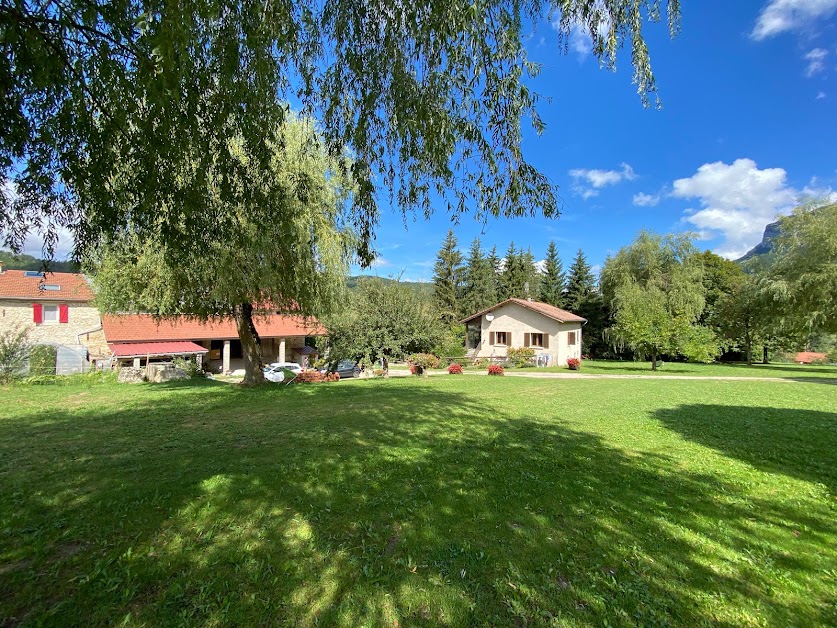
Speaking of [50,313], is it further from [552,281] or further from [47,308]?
[552,281]

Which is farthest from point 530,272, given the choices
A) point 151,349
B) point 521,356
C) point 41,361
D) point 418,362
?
point 41,361

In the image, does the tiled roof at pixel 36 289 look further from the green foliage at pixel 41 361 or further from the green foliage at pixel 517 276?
the green foliage at pixel 517 276

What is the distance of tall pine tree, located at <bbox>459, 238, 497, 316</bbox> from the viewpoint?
49938 millimetres

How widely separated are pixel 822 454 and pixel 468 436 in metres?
5.36

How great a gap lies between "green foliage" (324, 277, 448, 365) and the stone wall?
1767 centimetres

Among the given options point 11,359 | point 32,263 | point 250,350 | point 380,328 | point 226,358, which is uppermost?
point 32,263

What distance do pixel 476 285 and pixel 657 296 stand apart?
22.3 metres

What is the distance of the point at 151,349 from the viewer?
1058 inches

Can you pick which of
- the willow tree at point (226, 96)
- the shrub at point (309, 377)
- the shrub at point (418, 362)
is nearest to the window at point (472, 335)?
the shrub at point (418, 362)

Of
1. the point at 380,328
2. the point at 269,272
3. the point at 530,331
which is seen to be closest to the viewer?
the point at 269,272

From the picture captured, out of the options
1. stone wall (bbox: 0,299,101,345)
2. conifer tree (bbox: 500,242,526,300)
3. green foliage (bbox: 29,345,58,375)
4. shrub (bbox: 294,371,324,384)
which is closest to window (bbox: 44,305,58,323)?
stone wall (bbox: 0,299,101,345)

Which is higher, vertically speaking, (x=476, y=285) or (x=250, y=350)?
(x=476, y=285)

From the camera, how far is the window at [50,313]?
26033mm

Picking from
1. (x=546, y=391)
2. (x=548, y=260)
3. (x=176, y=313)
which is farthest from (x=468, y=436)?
(x=548, y=260)
